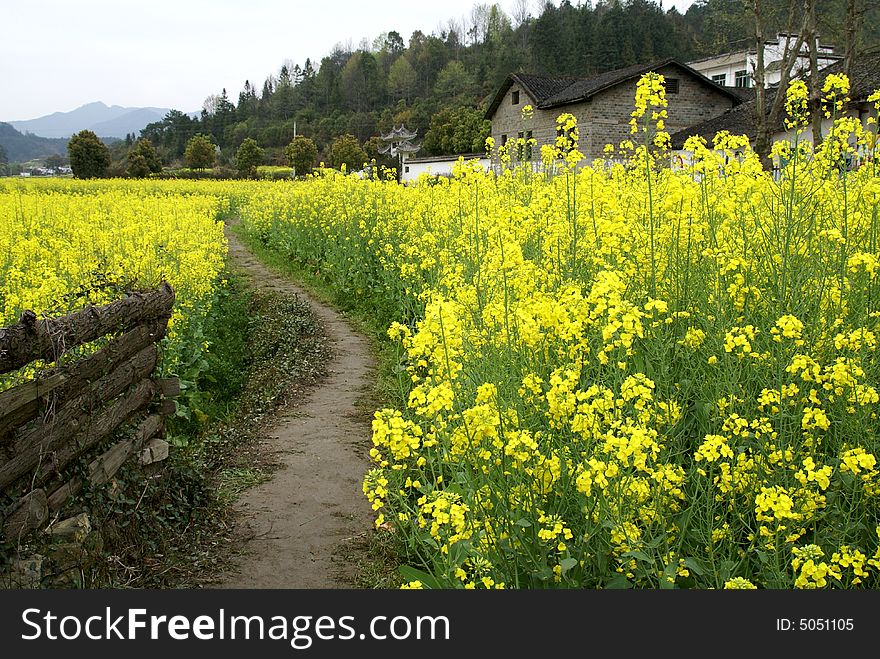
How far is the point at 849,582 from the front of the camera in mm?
3246

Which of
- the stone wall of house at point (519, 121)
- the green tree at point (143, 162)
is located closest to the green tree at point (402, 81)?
the green tree at point (143, 162)

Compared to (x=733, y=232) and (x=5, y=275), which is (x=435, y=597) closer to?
(x=733, y=232)

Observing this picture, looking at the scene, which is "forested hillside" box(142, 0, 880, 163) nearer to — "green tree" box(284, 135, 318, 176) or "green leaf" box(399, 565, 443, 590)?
"green tree" box(284, 135, 318, 176)

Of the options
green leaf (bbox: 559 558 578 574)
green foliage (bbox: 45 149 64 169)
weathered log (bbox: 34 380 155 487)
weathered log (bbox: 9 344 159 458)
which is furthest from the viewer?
green foliage (bbox: 45 149 64 169)

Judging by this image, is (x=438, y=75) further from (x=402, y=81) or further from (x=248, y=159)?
(x=248, y=159)

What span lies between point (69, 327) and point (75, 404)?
1.41 feet

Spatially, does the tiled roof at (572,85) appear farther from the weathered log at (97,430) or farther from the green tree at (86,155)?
the weathered log at (97,430)

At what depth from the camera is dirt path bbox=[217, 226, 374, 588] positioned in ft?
16.0

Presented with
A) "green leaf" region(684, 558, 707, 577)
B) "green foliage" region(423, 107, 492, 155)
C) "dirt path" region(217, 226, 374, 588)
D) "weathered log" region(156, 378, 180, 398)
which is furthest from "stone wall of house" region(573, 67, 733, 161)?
"green leaf" region(684, 558, 707, 577)

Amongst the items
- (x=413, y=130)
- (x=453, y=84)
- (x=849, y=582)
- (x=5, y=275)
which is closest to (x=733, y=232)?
(x=849, y=582)

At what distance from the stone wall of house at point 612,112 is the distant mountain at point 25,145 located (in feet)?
246

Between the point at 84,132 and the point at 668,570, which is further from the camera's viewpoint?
the point at 84,132

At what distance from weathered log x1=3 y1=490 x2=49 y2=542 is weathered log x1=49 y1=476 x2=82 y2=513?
126 millimetres

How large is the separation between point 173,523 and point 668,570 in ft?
11.2
